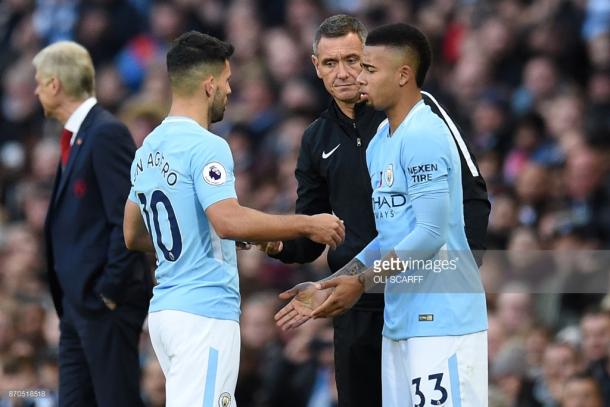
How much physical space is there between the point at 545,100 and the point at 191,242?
5445 millimetres

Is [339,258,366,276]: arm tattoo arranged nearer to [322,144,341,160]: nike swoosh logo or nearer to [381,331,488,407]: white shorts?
[381,331,488,407]: white shorts

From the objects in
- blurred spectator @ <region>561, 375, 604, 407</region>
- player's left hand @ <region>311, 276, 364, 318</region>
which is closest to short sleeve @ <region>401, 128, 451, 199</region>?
player's left hand @ <region>311, 276, 364, 318</region>

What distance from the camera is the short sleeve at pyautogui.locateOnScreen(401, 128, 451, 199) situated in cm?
555

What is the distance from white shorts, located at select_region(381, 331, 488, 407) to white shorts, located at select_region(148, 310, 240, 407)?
2.53 ft

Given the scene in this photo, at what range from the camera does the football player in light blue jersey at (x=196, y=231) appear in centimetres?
565

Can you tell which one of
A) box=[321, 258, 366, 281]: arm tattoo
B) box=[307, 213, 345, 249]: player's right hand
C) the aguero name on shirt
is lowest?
box=[321, 258, 366, 281]: arm tattoo

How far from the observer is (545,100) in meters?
10.6

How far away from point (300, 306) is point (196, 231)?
0.55 m

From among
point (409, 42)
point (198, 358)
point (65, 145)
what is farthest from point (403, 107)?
point (65, 145)

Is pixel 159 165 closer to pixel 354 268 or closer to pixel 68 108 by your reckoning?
pixel 354 268

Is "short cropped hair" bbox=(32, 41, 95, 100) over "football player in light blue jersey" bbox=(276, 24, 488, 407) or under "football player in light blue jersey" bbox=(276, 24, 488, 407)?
over

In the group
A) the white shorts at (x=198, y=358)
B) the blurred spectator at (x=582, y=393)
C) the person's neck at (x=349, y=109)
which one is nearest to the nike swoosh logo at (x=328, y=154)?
the person's neck at (x=349, y=109)

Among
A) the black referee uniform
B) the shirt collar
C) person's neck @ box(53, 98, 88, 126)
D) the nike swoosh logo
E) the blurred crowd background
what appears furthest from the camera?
the blurred crowd background

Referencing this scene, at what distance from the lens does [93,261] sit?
699cm
